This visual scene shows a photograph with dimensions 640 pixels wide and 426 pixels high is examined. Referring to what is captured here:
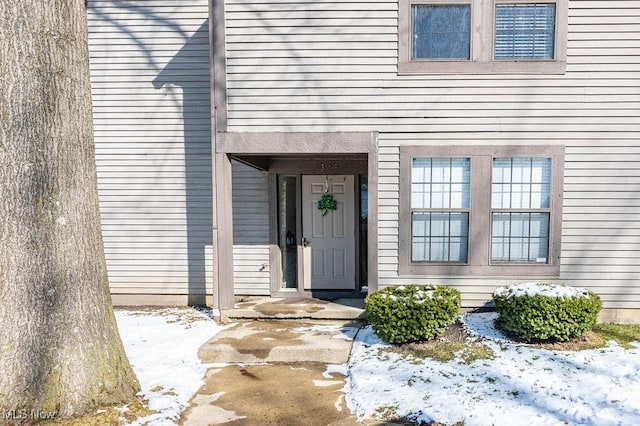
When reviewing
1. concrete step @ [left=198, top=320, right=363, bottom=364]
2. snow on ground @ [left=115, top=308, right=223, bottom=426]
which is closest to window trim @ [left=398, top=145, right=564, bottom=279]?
concrete step @ [left=198, top=320, right=363, bottom=364]

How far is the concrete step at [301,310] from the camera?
5750 millimetres

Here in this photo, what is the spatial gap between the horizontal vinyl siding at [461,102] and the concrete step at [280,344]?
226cm

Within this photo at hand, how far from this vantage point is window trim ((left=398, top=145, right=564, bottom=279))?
5449mm

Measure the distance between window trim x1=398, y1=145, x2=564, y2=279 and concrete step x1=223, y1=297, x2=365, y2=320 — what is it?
3.24ft

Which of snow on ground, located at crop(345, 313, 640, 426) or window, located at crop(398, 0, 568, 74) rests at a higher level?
window, located at crop(398, 0, 568, 74)

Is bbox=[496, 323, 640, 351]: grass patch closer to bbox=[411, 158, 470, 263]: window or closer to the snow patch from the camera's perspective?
the snow patch

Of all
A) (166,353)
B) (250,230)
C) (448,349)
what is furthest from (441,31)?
(166,353)

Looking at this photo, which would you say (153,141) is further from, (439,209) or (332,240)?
(439,209)

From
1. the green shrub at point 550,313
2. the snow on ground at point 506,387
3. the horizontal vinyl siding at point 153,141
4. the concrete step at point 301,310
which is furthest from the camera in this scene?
the horizontal vinyl siding at point 153,141

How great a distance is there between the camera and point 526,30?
5375 mm

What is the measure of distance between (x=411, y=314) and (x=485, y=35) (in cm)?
375

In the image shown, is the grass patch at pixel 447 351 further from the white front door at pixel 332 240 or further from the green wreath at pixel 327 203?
the green wreath at pixel 327 203

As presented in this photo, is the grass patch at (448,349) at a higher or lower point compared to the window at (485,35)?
lower

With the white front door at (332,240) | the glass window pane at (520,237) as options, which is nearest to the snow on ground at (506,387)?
the glass window pane at (520,237)
